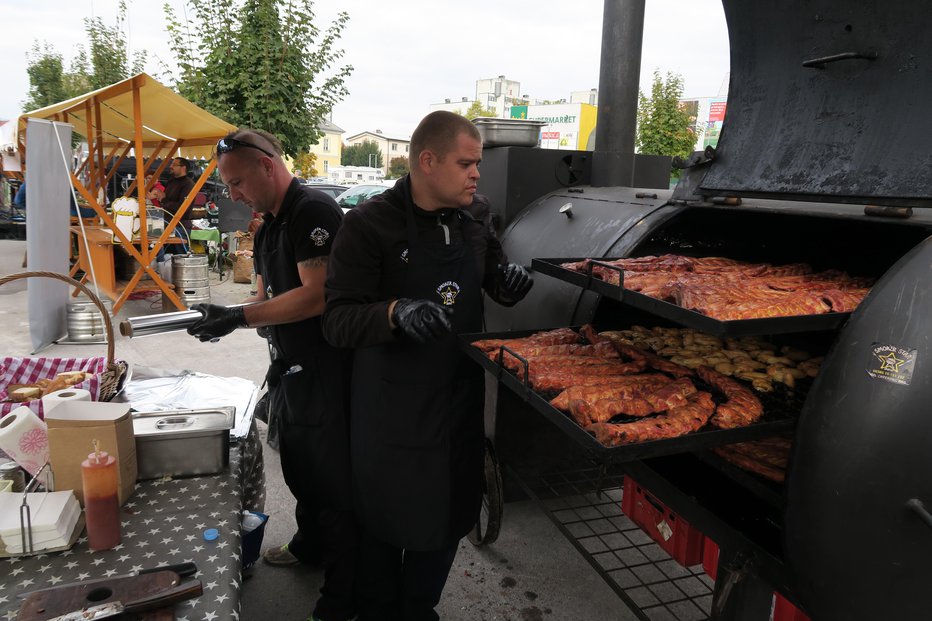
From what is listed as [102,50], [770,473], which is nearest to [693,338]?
[770,473]

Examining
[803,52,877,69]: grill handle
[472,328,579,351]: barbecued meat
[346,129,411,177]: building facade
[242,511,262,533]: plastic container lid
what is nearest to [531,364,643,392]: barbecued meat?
[472,328,579,351]: barbecued meat

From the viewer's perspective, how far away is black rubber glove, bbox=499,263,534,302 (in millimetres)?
2555

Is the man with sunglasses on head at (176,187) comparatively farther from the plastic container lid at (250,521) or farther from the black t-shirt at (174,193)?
the plastic container lid at (250,521)

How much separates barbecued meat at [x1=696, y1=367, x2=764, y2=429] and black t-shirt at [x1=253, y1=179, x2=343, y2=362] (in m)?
1.54

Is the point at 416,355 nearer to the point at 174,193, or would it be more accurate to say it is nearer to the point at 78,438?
the point at 78,438

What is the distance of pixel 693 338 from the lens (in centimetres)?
255

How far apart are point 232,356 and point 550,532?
4165 mm

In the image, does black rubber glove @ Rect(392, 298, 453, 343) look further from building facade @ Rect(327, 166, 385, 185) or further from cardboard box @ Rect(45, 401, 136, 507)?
building facade @ Rect(327, 166, 385, 185)

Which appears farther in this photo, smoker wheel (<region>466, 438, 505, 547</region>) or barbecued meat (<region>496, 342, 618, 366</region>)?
smoker wheel (<region>466, 438, 505, 547</region>)

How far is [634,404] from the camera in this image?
1.86m

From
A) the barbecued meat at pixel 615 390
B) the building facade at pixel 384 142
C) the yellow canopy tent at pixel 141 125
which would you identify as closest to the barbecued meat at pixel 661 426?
the barbecued meat at pixel 615 390

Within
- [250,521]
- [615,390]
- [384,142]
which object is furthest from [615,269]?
[384,142]

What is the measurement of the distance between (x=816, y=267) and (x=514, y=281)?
4.39 feet

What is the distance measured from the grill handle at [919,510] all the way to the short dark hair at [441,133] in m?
1.60
